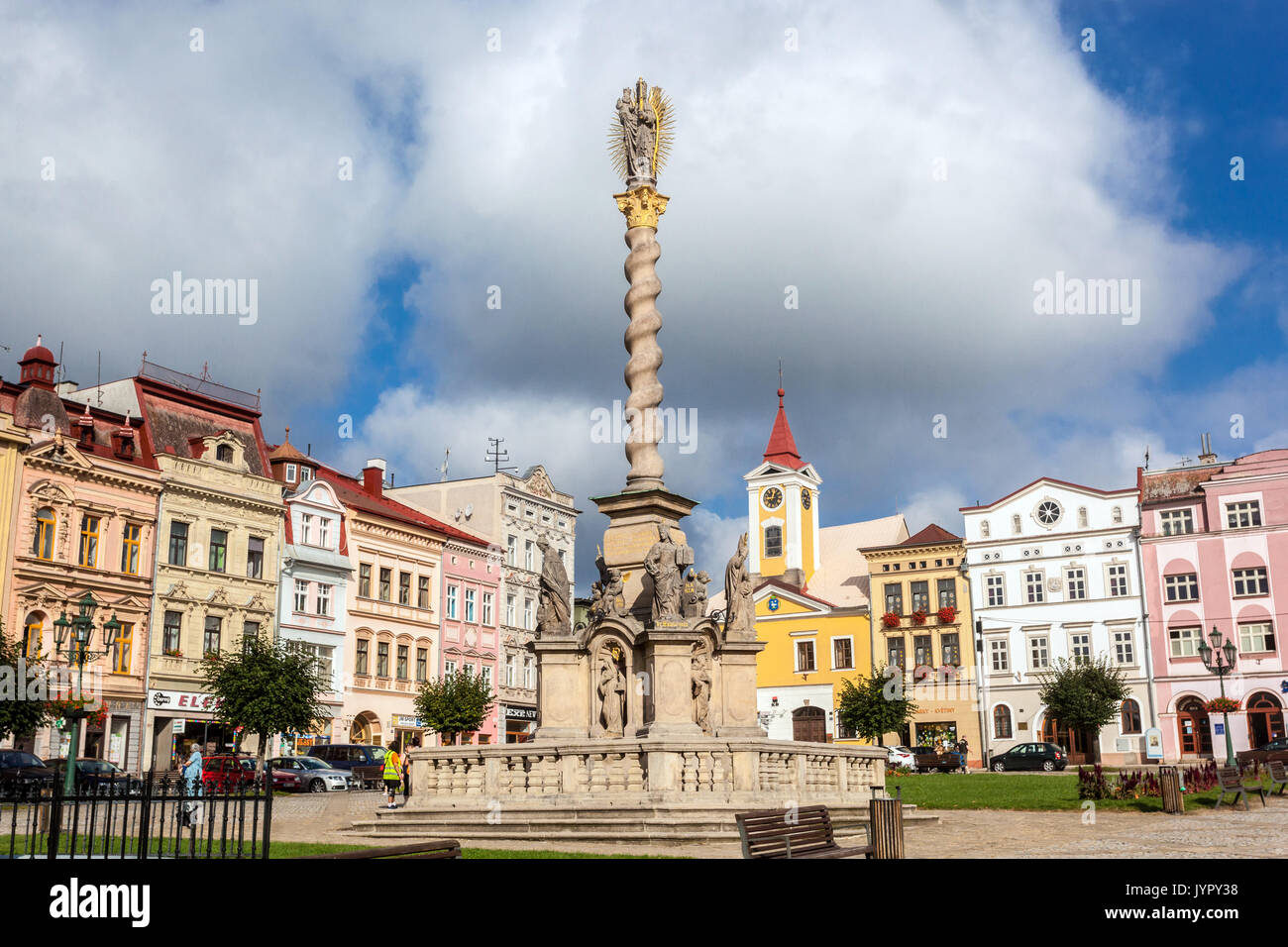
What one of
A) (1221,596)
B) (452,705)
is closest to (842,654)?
(1221,596)

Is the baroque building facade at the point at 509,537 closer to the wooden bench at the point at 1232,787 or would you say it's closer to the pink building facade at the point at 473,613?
the pink building facade at the point at 473,613

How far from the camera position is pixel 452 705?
49.2 meters

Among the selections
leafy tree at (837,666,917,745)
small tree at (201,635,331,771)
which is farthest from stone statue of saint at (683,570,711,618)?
leafy tree at (837,666,917,745)

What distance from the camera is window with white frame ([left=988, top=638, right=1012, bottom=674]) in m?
59.9

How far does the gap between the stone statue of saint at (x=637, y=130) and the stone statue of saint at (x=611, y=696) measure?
8826 millimetres

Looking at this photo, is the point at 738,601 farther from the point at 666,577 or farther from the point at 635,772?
the point at 635,772

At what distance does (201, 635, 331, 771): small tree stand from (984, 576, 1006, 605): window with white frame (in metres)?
34.7

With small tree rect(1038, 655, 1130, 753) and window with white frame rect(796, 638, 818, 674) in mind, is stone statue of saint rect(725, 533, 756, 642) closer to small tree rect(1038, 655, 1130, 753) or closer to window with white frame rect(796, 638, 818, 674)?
small tree rect(1038, 655, 1130, 753)

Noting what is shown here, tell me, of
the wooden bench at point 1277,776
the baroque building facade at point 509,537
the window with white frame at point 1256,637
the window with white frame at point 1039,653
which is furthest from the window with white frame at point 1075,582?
the wooden bench at point 1277,776

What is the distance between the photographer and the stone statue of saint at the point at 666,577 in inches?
722

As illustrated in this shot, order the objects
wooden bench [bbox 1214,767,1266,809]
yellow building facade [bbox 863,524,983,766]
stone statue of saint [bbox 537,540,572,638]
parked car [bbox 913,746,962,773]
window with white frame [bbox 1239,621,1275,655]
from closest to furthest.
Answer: stone statue of saint [bbox 537,540,572,638]
wooden bench [bbox 1214,767,1266,809]
parked car [bbox 913,746,962,773]
window with white frame [bbox 1239,621,1275,655]
yellow building facade [bbox 863,524,983,766]

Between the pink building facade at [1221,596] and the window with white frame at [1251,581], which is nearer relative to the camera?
the pink building facade at [1221,596]
